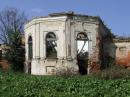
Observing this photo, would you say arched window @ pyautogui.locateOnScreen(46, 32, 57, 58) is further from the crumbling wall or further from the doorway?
the crumbling wall

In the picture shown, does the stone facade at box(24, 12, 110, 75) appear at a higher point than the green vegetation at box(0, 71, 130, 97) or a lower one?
higher

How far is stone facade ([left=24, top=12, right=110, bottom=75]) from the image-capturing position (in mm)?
38875

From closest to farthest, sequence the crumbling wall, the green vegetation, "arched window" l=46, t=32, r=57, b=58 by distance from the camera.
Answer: the green vegetation, "arched window" l=46, t=32, r=57, b=58, the crumbling wall

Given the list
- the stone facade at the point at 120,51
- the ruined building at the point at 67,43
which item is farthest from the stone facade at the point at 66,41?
the stone facade at the point at 120,51

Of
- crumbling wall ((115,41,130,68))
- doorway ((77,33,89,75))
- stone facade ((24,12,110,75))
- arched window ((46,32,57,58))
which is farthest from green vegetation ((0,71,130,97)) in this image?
crumbling wall ((115,41,130,68))

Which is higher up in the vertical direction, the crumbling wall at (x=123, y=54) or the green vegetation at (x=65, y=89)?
the crumbling wall at (x=123, y=54)

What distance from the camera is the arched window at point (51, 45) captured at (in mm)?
39500

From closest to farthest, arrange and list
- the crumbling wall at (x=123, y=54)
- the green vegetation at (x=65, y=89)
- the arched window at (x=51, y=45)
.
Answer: the green vegetation at (x=65, y=89), the arched window at (x=51, y=45), the crumbling wall at (x=123, y=54)

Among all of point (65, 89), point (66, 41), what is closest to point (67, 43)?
point (66, 41)

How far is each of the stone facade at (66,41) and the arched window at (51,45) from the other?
0.20m

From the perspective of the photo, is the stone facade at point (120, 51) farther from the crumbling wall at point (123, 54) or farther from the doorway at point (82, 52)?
the doorway at point (82, 52)

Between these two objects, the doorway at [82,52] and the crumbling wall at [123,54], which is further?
the crumbling wall at [123,54]

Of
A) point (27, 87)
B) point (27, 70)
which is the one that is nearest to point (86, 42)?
point (27, 70)

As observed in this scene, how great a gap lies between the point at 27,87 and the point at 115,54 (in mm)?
19949
